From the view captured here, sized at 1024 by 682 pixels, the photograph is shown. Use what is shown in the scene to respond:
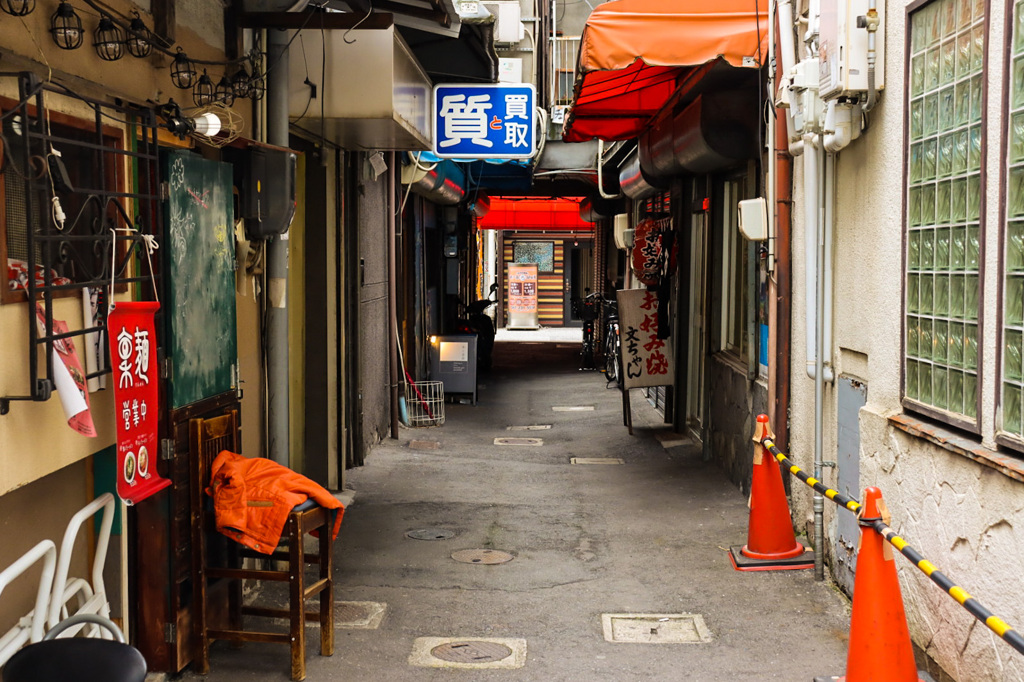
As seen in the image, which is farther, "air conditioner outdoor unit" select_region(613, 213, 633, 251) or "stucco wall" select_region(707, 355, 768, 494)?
"air conditioner outdoor unit" select_region(613, 213, 633, 251)

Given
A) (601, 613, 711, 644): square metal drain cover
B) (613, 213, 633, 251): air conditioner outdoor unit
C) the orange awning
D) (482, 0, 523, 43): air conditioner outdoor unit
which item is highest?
(482, 0, 523, 43): air conditioner outdoor unit

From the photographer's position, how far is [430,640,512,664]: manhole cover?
618 centimetres

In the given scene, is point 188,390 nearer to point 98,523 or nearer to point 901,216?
point 98,523

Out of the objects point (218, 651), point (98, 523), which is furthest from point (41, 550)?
point (218, 651)

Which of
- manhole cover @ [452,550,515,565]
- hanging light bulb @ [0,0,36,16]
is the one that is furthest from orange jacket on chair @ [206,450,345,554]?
hanging light bulb @ [0,0,36,16]

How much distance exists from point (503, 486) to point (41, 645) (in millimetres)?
7376

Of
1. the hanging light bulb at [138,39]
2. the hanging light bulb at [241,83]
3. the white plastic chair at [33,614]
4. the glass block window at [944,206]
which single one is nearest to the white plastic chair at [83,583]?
the white plastic chair at [33,614]

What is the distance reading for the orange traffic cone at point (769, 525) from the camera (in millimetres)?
7703

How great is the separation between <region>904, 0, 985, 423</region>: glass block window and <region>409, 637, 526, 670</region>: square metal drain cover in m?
→ 2.65

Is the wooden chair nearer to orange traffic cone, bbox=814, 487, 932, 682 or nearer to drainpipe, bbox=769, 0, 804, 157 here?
orange traffic cone, bbox=814, 487, 932, 682

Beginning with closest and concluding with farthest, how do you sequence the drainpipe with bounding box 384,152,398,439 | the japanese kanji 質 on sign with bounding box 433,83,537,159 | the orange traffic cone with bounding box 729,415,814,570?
the orange traffic cone with bounding box 729,415,814,570
the japanese kanji 質 on sign with bounding box 433,83,537,159
the drainpipe with bounding box 384,152,398,439

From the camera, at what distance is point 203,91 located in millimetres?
6402

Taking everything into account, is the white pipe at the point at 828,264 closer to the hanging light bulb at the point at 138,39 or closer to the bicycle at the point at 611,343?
the hanging light bulb at the point at 138,39

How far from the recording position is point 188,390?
227 inches
